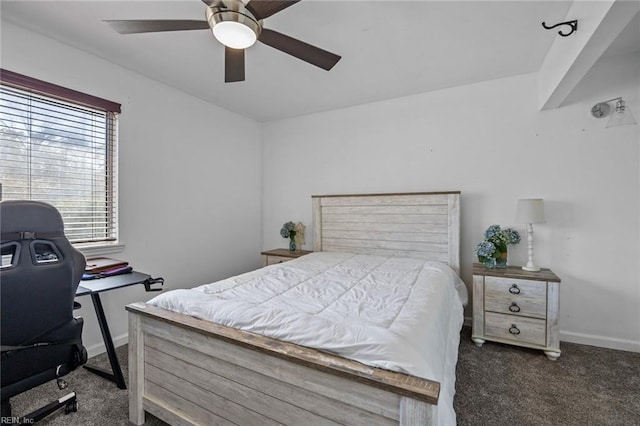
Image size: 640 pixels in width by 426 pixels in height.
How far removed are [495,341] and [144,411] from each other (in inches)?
104

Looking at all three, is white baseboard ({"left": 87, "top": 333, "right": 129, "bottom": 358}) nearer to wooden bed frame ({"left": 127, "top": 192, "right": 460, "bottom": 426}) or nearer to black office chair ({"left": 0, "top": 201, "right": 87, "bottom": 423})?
black office chair ({"left": 0, "top": 201, "right": 87, "bottom": 423})

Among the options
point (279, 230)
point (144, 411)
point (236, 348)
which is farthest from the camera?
point (279, 230)

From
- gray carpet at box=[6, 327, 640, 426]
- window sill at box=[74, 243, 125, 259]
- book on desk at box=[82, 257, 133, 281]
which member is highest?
window sill at box=[74, 243, 125, 259]

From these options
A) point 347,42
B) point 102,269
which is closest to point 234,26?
point 347,42

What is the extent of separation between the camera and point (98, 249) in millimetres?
2320

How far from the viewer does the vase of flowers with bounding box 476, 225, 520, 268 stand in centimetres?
255

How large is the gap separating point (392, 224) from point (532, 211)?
4.10 feet

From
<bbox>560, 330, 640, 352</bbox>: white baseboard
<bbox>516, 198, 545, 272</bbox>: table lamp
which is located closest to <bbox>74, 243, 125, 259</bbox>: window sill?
<bbox>516, 198, 545, 272</bbox>: table lamp

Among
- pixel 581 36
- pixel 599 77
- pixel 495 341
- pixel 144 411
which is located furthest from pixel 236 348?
pixel 599 77

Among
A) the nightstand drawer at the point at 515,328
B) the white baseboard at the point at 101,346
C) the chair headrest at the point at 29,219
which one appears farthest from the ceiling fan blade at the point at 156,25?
the nightstand drawer at the point at 515,328

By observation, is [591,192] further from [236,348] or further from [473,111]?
[236,348]

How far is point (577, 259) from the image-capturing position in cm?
250

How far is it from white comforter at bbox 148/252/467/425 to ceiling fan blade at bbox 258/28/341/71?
4.78 ft

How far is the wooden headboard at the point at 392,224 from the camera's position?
111 inches
